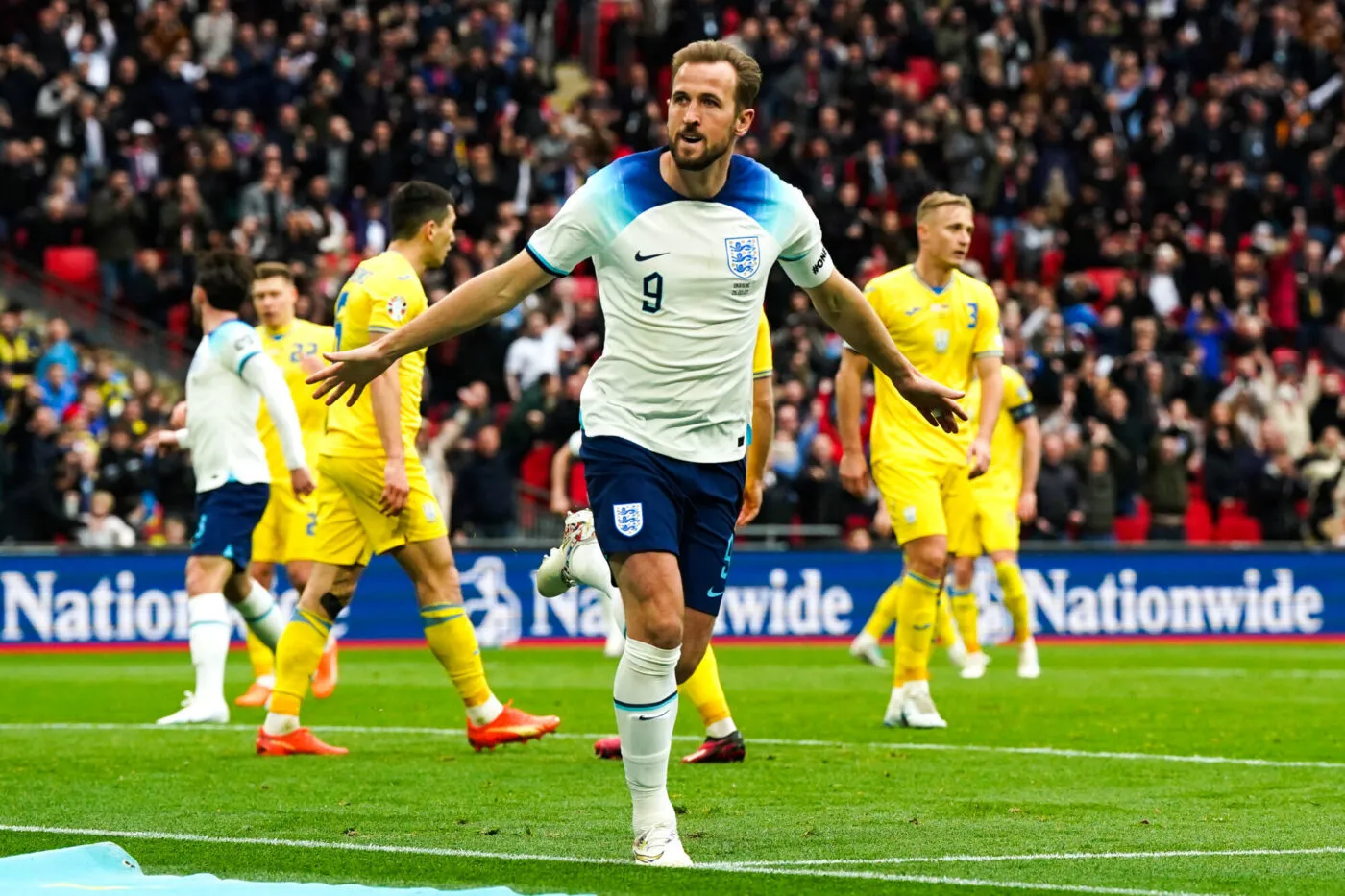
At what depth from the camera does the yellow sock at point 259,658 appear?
1359 cm

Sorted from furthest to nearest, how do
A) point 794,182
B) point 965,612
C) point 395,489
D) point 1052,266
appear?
point 1052,266, point 794,182, point 965,612, point 395,489

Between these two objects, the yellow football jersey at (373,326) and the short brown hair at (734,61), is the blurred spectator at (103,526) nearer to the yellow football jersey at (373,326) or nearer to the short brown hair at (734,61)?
the yellow football jersey at (373,326)

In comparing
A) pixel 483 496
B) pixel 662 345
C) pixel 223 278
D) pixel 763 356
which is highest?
pixel 223 278

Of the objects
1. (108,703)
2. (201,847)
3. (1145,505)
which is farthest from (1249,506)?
(201,847)

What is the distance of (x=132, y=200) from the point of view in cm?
2475

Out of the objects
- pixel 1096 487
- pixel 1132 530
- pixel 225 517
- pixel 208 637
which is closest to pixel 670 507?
pixel 225 517

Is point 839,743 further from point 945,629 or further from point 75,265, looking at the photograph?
point 75,265

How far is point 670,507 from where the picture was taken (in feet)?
22.1

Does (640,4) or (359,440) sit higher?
(640,4)

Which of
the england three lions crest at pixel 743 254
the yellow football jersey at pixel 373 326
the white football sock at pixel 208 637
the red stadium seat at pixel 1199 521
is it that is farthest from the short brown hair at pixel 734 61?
the red stadium seat at pixel 1199 521

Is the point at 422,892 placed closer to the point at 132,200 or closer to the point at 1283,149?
the point at 132,200

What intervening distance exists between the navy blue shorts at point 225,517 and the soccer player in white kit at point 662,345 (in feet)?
17.5

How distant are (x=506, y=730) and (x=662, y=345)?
13.0 feet

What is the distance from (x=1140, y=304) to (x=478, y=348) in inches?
342
